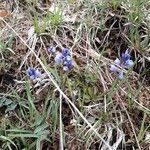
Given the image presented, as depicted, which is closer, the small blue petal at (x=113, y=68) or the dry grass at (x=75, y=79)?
the dry grass at (x=75, y=79)

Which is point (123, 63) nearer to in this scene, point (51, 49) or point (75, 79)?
point (75, 79)

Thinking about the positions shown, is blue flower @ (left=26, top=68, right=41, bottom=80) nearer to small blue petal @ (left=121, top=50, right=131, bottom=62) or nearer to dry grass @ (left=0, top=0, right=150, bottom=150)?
dry grass @ (left=0, top=0, right=150, bottom=150)

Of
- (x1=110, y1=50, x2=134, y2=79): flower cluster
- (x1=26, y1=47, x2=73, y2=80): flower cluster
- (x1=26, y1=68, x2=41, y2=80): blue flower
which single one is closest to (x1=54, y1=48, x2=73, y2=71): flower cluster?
(x1=26, y1=47, x2=73, y2=80): flower cluster

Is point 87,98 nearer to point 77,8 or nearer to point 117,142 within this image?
point 117,142

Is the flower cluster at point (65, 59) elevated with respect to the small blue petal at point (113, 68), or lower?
elevated

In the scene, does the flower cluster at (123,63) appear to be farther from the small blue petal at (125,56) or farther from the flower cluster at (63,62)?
the flower cluster at (63,62)

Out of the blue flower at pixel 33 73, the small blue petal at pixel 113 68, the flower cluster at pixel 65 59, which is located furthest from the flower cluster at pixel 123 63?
the blue flower at pixel 33 73

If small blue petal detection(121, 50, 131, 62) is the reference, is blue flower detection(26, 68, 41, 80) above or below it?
below

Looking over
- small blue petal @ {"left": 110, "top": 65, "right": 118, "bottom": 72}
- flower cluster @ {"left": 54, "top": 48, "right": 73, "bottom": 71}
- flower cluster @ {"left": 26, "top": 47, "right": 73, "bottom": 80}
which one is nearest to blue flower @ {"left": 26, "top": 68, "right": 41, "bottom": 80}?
flower cluster @ {"left": 26, "top": 47, "right": 73, "bottom": 80}

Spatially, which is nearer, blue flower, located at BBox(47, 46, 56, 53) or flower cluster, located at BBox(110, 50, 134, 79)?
flower cluster, located at BBox(110, 50, 134, 79)

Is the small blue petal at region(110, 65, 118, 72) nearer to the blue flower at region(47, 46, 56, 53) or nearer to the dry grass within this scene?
the dry grass

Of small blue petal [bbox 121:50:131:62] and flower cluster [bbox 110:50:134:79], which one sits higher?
small blue petal [bbox 121:50:131:62]

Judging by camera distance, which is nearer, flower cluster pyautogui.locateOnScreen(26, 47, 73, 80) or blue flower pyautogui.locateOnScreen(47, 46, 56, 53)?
flower cluster pyautogui.locateOnScreen(26, 47, 73, 80)
